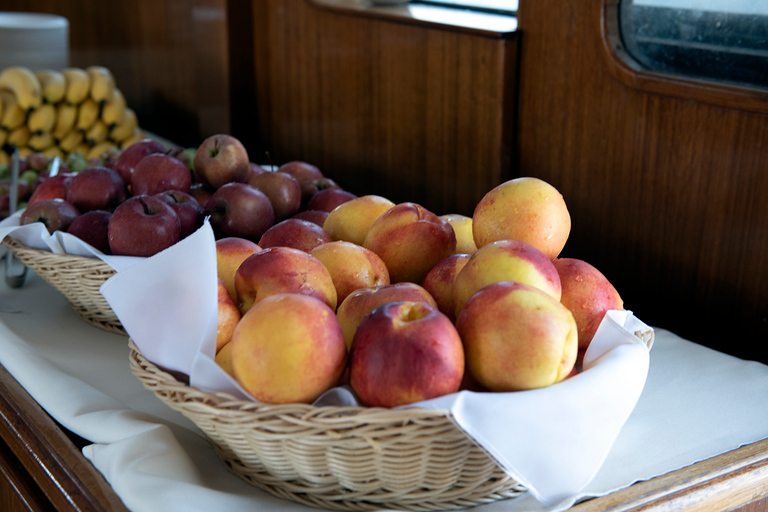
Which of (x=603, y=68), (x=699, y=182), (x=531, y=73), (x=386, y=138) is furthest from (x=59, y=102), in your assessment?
(x=699, y=182)

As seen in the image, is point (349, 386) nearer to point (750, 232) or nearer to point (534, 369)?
point (534, 369)

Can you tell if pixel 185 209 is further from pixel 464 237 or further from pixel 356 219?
pixel 464 237

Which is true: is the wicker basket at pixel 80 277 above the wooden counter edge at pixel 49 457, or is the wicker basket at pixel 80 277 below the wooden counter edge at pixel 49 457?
above

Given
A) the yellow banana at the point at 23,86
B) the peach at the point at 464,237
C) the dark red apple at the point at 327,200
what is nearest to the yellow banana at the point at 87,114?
the yellow banana at the point at 23,86

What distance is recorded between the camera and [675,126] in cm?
91

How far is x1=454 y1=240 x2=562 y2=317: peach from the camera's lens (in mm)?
602

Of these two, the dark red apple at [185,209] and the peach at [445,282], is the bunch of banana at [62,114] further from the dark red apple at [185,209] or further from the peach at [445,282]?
the peach at [445,282]

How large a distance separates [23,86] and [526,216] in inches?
62.2

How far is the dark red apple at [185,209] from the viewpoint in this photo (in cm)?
92

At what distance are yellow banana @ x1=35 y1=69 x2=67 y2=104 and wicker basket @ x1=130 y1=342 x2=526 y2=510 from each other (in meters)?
Answer: 1.53

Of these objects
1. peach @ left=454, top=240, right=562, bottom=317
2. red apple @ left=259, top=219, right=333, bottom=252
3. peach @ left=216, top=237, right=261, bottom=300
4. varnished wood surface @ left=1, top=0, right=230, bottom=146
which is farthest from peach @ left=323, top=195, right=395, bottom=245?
varnished wood surface @ left=1, top=0, right=230, bottom=146

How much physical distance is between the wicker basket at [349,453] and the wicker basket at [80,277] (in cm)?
31

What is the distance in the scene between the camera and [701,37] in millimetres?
895

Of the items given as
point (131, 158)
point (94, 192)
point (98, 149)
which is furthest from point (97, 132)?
point (94, 192)
